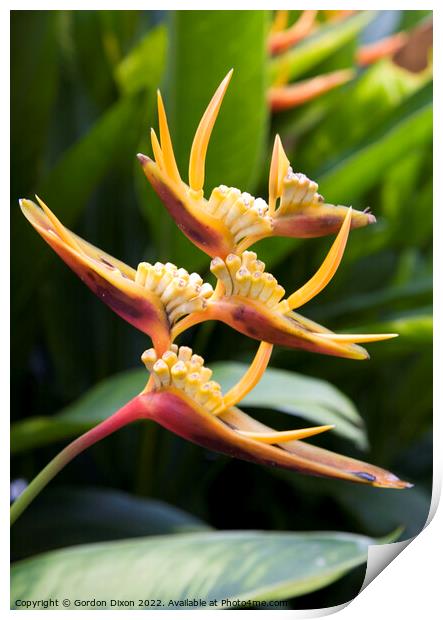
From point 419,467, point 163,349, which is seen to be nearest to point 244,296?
point 163,349

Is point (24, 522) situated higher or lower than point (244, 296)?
lower

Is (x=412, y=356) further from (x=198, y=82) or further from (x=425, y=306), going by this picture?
(x=198, y=82)

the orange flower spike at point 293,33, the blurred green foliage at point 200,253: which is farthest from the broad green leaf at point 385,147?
the orange flower spike at point 293,33

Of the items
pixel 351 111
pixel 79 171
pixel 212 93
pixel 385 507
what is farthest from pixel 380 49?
pixel 385 507

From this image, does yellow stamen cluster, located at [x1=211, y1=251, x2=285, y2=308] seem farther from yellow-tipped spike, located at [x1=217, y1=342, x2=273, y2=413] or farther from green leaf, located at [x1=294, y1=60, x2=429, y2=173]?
green leaf, located at [x1=294, y1=60, x2=429, y2=173]

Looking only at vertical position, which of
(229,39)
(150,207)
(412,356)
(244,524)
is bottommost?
(244,524)

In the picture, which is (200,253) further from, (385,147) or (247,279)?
(247,279)
